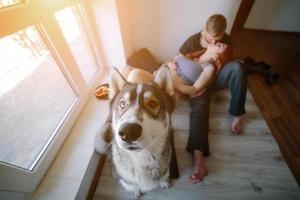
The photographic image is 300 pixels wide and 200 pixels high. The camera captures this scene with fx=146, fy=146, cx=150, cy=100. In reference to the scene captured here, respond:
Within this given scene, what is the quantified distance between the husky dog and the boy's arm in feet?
1.29

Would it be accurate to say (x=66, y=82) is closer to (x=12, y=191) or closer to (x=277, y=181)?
(x=12, y=191)

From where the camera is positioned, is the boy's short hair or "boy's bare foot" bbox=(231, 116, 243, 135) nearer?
the boy's short hair

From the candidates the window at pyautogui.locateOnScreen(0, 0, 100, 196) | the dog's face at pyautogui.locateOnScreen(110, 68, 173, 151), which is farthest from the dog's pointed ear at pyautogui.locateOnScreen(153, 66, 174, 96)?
the window at pyautogui.locateOnScreen(0, 0, 100, 196)

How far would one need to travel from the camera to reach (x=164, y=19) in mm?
1765

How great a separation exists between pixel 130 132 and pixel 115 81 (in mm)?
370

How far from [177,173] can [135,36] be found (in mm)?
1681

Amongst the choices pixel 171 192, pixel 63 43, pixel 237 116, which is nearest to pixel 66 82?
pixel 63 43

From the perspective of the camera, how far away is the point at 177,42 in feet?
6.48

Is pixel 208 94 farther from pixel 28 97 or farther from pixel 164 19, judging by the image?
pixel 28 97

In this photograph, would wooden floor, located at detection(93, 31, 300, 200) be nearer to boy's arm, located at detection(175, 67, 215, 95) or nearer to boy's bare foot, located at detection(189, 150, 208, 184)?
boy's bare foot, located at detection(189, 150, 208, 184)

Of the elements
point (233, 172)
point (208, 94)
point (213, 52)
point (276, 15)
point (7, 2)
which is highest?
point (7, 2)

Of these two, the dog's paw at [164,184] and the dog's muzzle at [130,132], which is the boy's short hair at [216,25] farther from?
the dog's paw at [164,184]

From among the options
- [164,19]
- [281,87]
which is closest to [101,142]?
[164,19]

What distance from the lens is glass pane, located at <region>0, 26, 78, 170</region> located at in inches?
34.6
